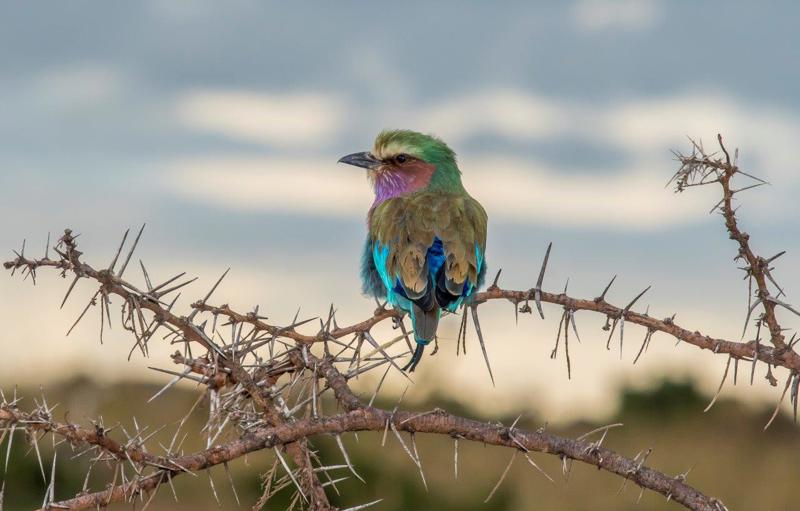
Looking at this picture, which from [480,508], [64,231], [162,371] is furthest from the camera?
[480,508]

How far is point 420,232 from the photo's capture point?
5.06 meters

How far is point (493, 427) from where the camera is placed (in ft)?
10.3

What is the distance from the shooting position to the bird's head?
19.3ft

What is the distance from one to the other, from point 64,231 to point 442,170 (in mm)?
3226

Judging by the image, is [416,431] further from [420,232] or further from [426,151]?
[426,151]

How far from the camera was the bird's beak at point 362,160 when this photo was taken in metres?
6.12

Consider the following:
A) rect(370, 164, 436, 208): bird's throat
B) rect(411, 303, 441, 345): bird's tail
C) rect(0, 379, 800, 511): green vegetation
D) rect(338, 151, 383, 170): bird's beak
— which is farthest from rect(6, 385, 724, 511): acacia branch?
rect(0, 379, 800, 511): green vegetation

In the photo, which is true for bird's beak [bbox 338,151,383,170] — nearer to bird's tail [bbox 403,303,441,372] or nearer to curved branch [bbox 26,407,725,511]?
bird's tail [bbox 403,303,441,372]

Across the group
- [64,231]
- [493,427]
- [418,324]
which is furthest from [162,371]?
[418,324]

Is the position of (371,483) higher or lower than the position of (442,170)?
lower

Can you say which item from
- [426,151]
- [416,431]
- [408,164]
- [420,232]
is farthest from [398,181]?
[416,431]

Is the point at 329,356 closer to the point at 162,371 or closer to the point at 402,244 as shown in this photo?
the point at 162,371

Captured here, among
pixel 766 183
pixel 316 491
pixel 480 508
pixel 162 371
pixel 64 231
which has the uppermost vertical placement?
pixel 766 183

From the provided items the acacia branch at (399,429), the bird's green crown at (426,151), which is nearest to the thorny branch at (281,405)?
the acacia branch at (399,429)
